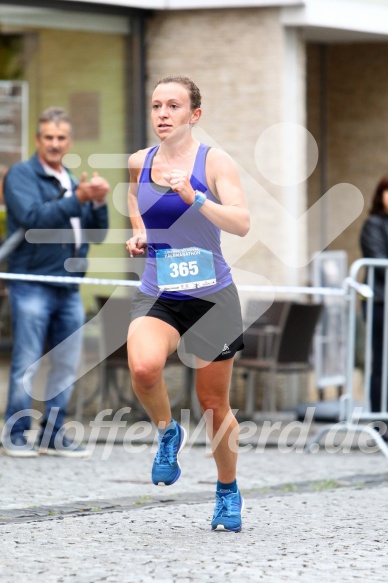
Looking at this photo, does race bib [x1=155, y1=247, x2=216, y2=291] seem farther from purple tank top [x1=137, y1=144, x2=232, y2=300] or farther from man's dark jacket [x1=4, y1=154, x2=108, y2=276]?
man's dark jacket [x1=4, y1=154, x2=108, y2=276]

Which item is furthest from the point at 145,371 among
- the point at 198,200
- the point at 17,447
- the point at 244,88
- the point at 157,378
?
the point at 244,88

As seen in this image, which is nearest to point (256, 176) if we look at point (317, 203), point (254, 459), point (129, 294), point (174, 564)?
point (129, 294)

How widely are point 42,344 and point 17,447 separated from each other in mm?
682

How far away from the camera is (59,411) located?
959 cm

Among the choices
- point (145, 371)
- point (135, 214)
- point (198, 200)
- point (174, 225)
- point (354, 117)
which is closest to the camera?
point (198, 200)

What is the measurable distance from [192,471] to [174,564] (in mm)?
3380

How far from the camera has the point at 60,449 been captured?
31.7 ft

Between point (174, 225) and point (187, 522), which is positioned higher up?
point (174, 225)

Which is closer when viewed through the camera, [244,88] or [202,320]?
[202,320]

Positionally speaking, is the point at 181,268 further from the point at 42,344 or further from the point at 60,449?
the point at 60,449

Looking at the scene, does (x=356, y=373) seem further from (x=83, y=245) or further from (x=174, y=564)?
(x=174, y=564)

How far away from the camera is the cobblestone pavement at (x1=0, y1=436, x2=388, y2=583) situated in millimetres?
5566

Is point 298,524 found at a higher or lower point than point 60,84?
lower

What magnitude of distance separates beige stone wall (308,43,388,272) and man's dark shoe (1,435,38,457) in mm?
6132
